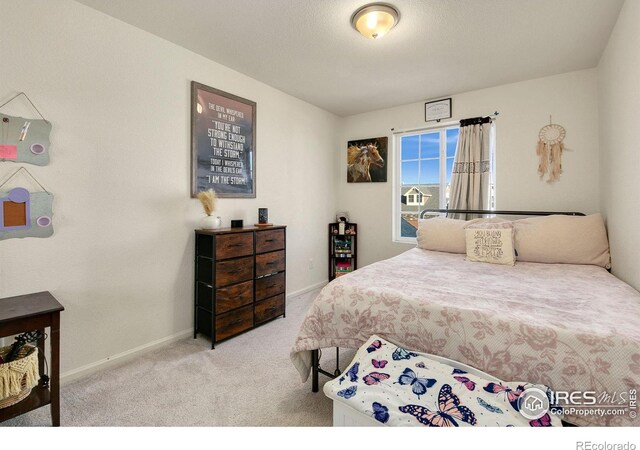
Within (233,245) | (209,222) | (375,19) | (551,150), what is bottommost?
(233,245)

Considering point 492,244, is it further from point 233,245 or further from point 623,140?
point 233,245

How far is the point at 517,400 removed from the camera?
1.04 metres

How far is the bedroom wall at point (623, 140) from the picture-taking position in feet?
5.93

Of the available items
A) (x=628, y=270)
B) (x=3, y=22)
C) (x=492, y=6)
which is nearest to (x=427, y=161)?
(x=492, y=6)

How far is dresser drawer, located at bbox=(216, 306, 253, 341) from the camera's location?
246cm

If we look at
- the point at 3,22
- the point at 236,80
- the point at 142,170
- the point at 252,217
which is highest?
the point at 236,80

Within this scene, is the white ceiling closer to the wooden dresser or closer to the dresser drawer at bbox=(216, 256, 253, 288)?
the wooden dresser

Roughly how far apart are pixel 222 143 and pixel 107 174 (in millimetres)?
1012

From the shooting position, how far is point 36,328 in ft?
4.88

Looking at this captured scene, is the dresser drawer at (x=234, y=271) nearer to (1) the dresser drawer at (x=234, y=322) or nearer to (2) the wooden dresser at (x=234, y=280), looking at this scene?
(2) the wooden dresser at (x=234, y=280)

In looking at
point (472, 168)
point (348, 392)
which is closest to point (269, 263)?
point (348, 392)

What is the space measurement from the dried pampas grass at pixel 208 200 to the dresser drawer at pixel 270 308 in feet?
3.18

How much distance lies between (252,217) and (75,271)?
5.08 feet

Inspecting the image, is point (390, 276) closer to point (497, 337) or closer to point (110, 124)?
point (497, 337)
